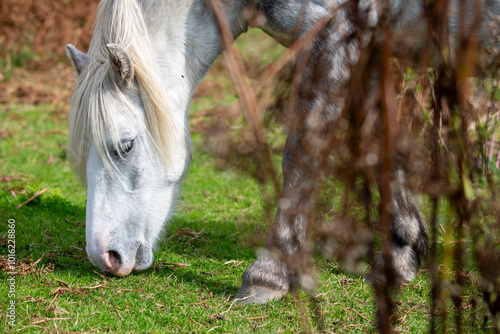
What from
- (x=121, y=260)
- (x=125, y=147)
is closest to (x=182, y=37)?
(x=125, y=147)

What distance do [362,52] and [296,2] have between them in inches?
59.9

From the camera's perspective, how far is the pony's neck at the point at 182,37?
9.20 ft

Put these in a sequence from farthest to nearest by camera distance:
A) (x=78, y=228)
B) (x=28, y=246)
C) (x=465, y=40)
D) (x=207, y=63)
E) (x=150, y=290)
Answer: (x=78, y=228) → (x=28, y=246) → (x=207, y=63) → (x=150, y=290) → (x=465, y=40)

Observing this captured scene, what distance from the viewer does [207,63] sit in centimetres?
301

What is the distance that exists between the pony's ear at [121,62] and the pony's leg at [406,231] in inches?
68.6

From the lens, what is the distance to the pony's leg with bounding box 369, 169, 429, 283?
2.99 m

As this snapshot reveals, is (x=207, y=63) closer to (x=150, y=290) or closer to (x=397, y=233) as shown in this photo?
(x=150, y=290)

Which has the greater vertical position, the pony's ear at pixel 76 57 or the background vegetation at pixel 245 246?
the pony's ear at pixel 76 57

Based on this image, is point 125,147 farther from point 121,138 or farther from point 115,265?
point 115,265

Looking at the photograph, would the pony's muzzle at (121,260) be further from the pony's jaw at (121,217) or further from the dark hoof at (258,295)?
the dark hoof at (258,295)

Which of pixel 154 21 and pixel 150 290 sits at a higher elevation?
pixel 154 21

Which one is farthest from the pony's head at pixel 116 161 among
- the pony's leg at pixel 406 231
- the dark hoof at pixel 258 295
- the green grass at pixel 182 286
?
the pony's leg at pixel 406 231

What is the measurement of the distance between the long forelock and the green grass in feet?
1.03

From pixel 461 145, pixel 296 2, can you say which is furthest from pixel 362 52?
pixel 296 2
